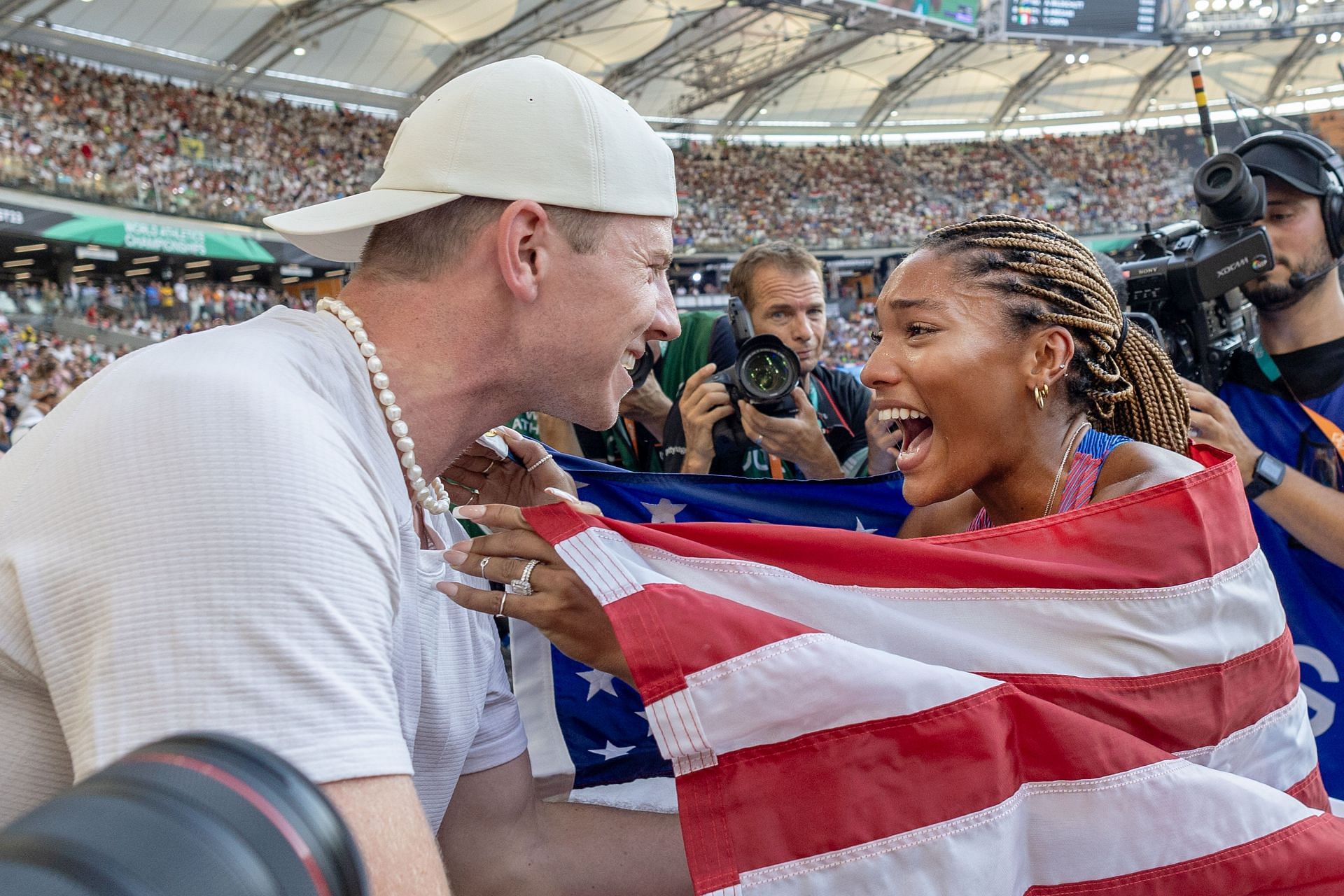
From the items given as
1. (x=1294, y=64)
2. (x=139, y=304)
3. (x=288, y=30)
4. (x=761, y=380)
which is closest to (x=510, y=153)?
(x=761, y=380)

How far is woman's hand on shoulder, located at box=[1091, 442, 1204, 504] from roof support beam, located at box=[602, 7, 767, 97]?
1047 inches

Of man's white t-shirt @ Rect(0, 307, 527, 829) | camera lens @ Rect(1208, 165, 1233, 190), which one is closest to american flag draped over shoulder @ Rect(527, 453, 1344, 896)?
man's white t-shirt @ Rect(0, 307, 527, 829)

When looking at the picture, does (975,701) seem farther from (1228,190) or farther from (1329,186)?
(1329,186)

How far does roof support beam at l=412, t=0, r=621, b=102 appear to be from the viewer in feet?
82.2

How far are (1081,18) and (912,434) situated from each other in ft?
97.2

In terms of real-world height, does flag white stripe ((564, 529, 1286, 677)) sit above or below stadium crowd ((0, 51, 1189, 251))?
below

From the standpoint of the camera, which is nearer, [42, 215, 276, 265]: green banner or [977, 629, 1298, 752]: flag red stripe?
[977, 629, 1298, 752]: flag red stripe

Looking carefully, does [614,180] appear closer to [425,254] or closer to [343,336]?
[425,254]

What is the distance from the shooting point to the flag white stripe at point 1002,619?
1533 millimetres

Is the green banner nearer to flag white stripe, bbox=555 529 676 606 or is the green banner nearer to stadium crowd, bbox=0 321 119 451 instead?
stadium crowd, bbox=0 321 119 451

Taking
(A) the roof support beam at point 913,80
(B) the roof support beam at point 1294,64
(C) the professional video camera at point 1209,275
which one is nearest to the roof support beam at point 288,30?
(A) the roof support beam at point 913,80

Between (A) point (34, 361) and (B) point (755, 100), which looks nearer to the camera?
(A) point (34, 361)

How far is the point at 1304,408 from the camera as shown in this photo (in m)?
2.76

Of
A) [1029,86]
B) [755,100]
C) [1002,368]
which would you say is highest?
[1029,86]
